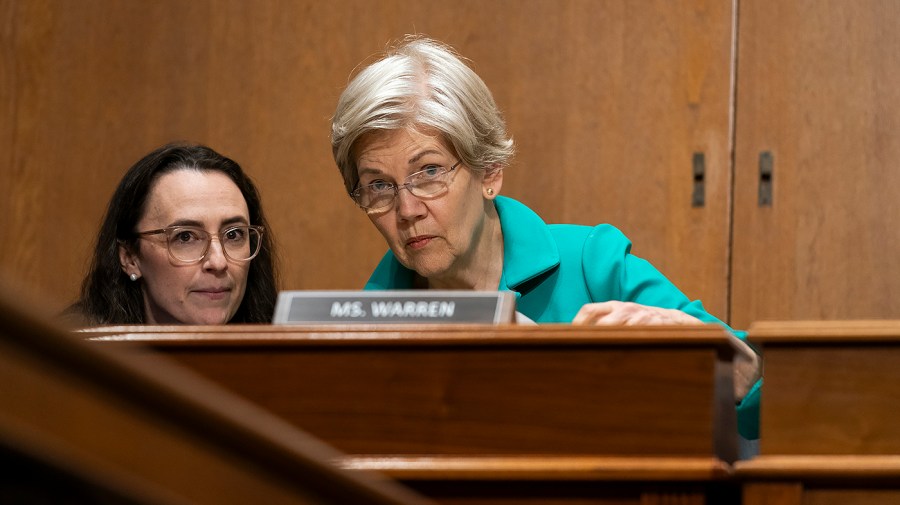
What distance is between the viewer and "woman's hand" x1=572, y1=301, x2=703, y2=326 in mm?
1609

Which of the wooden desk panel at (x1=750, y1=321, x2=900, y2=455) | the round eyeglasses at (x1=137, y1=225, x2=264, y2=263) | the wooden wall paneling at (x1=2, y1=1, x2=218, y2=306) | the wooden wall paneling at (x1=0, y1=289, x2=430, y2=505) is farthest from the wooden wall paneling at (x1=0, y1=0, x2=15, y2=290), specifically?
the wooden wall paneling at (x1=0, y1=289, x2=430, y2=505)

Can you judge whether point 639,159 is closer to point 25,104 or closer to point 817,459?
point 25,104

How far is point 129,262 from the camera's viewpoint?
7.97 feet

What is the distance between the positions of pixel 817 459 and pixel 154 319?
1.41m

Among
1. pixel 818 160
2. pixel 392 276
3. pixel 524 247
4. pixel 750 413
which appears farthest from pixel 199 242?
pixel 818 160

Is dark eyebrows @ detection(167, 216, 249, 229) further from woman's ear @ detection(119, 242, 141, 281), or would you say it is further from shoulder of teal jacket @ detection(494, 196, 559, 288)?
shoulder of teal jacket @ detection(494, 196, 559, 288)

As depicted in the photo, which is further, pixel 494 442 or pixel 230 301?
pixel 230 301

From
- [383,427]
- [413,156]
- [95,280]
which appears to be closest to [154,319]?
[95,280]

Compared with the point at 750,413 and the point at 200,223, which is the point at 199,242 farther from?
the point at 750,413

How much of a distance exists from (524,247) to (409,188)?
0.76ft

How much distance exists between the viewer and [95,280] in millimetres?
2443

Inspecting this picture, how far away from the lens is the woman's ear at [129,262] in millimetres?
2410

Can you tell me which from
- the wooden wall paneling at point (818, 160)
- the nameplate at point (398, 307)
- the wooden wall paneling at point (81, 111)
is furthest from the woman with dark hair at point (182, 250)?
the wooden wall paneling at point (818, 160)

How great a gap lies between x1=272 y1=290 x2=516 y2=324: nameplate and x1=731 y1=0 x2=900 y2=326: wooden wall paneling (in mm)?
1681
